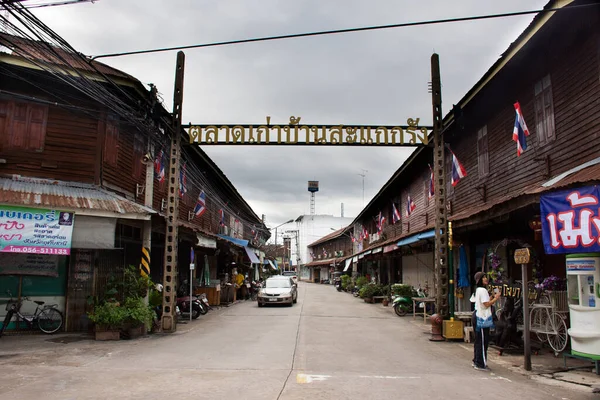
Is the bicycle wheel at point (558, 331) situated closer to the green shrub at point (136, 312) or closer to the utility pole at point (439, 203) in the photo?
the utility pole at point (439, 203)

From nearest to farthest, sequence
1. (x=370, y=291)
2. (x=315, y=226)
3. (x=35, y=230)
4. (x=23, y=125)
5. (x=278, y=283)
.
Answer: (x=35, y=230) → (x=23, y=125) → (x=278, y=283) → (x=370, y=291) → (x=315, y=226)

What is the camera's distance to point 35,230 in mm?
10953

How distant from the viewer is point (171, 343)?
11617mm

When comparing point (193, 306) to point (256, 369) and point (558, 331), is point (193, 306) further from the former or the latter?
point (558, 331)

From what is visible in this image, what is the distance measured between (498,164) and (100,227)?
453 inches

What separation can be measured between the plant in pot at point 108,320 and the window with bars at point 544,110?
1155 centimetres

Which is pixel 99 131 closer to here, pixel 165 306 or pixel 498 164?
pixel 165 306

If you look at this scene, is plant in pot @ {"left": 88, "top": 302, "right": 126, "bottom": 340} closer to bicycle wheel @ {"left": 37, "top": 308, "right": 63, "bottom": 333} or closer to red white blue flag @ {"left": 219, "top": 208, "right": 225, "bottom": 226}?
bicycle wheel @ {"left": 37, "top": 308, "right": 63, "bottom": 333}

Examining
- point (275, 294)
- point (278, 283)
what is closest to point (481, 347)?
point (275, 294)

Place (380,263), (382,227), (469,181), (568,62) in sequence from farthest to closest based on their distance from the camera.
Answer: (380,263)
(382,227)
(469,181)
(568,62)

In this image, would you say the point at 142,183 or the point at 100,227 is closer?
the point at 100,227

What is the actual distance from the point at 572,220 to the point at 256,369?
5.90m

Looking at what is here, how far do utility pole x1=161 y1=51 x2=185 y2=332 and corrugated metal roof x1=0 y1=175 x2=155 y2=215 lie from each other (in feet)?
3.98

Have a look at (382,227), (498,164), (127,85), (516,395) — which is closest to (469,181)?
(498,164)
